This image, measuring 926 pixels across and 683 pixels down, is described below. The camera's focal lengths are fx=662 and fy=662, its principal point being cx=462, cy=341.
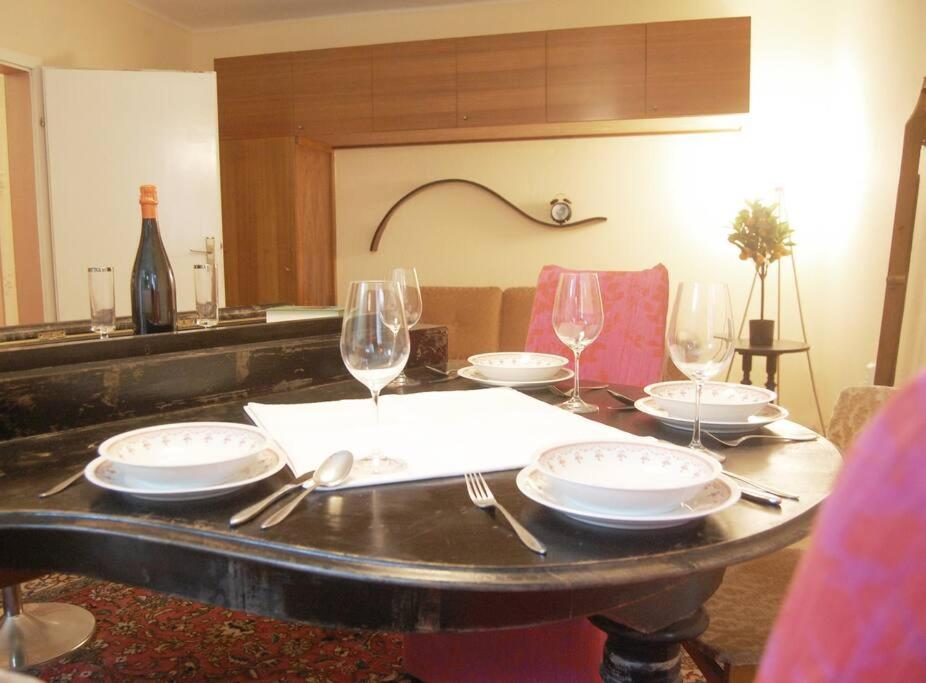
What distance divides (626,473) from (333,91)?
12.4 feet

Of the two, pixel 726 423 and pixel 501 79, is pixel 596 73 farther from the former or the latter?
pixel 726 423

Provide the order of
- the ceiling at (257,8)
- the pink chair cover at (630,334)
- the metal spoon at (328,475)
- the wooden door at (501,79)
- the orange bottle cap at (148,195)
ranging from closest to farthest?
the metal spoon at (328,475)
the orange bottle cap at (148,195)
the pink chair cover at (630,334)
the wooden door at (501,79)
the ceiling at (257,8)

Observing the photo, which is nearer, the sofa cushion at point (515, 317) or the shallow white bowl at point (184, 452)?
the shallow white bowl at point (184, 452)

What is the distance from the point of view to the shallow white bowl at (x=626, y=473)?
24.2 inches

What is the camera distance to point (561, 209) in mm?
4109

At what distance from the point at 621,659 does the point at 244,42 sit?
16.2 ft

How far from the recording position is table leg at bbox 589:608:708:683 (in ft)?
2.43

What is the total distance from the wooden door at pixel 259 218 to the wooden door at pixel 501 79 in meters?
1.12

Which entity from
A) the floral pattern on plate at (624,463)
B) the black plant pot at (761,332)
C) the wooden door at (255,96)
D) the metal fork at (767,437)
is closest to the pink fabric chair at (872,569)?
the floral pattern on plate at (624,463)

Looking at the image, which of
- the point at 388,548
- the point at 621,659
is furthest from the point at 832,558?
the point at 621,659

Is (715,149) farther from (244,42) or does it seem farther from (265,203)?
(244,42)

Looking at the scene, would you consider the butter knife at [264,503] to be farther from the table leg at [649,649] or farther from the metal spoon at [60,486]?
the table leg at [649,649]

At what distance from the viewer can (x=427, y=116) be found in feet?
12.7

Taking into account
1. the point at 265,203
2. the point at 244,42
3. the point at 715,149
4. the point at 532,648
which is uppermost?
the point at 244,42
